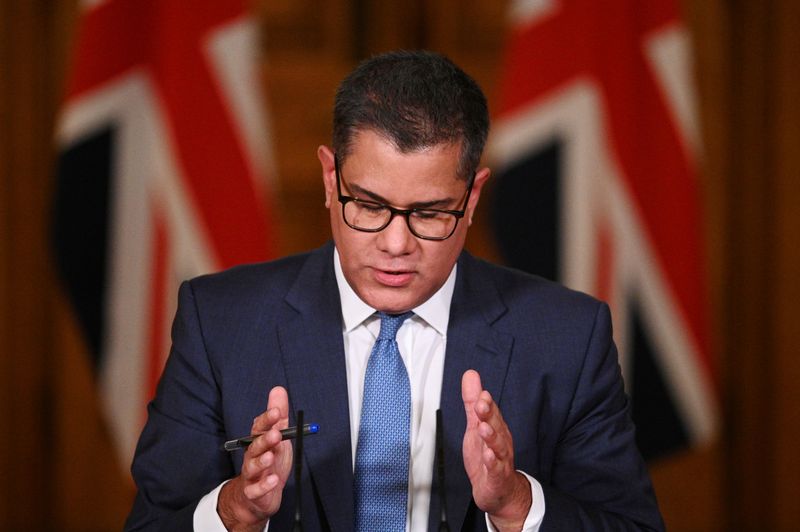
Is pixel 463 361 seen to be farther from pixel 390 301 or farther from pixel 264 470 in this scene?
pixel 264 470

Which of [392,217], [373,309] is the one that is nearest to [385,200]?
[392,217]

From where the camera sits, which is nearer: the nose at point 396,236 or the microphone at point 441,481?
the microphone at point 441,481

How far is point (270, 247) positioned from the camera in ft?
11.0

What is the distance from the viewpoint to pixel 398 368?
6.13 feet

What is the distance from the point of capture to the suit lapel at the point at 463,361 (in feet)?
5.99

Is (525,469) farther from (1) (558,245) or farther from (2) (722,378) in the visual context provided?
(2) (722,378)

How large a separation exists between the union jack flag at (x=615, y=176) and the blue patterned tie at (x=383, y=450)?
5.29 feet

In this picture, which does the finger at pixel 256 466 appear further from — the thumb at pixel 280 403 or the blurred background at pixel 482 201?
the blurred background at pixel 482 201

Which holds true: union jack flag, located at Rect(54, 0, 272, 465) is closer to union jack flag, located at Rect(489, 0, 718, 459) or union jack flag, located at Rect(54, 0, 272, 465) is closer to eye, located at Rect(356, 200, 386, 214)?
union jack flag, located at Rect(489, 0, 718, 459)

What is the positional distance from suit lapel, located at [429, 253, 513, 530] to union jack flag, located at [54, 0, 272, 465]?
1.46 meters

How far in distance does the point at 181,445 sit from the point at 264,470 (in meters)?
0.34

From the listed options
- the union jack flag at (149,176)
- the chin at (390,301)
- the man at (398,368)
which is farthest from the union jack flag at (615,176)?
the chin at (390,301)

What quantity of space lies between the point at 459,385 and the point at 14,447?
2321mm

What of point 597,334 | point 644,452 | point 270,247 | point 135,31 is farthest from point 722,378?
point 135,31
